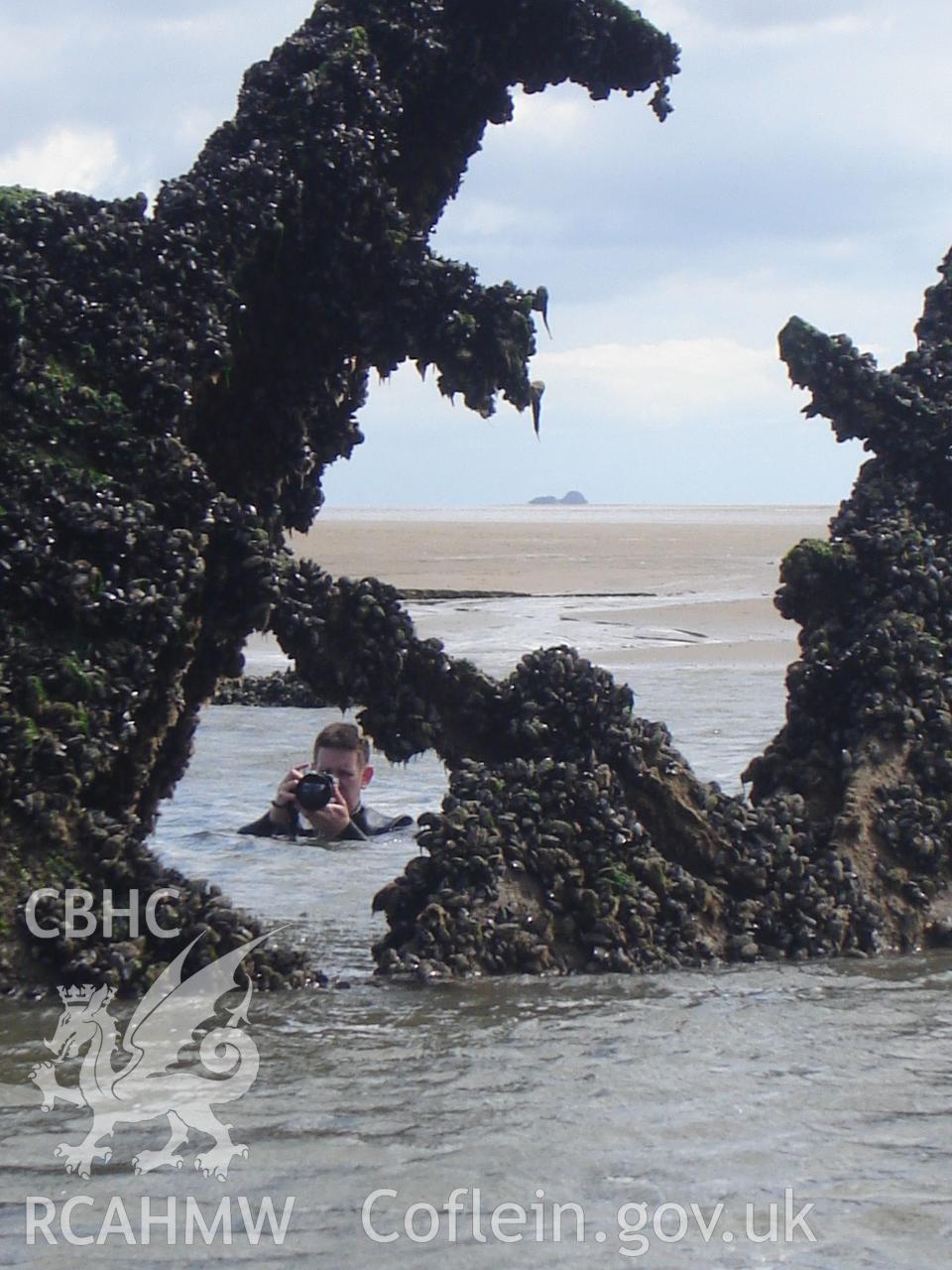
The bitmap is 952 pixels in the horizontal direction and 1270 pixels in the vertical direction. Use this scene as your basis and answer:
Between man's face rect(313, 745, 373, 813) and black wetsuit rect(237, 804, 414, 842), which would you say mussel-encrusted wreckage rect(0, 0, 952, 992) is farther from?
man's face rect(313, 745, 373, 813)

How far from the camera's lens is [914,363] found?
7008 millimetres

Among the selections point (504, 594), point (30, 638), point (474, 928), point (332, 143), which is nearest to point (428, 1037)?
point (474, 928)

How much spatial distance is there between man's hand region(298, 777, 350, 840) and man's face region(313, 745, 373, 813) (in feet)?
1.91

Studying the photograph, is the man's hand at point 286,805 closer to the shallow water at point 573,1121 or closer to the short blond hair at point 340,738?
the short blond hair at point 340,738

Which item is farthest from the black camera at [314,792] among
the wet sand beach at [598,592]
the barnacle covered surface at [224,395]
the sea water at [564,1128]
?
the wet sand beach at [598,592]

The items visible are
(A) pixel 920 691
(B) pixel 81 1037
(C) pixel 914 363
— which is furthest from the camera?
(C) pixel 914 363

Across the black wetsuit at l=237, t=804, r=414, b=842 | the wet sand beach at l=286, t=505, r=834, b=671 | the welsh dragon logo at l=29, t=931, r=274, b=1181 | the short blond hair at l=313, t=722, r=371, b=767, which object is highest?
the wet sand beach at l=286, t=505, r=834, b=671

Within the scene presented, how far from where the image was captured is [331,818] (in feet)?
27.2

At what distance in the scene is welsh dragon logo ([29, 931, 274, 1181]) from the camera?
12.3ft

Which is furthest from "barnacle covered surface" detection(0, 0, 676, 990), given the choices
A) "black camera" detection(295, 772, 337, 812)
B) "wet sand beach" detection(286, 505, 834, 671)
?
"wet sand beach" detection(286, 505, 834, 671)

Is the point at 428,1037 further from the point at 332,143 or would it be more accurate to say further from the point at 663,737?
the point at 332,143

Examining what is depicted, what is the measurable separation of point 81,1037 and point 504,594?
2162 centimetres

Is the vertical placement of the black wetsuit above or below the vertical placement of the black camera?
below

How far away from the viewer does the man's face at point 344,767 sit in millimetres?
9117
